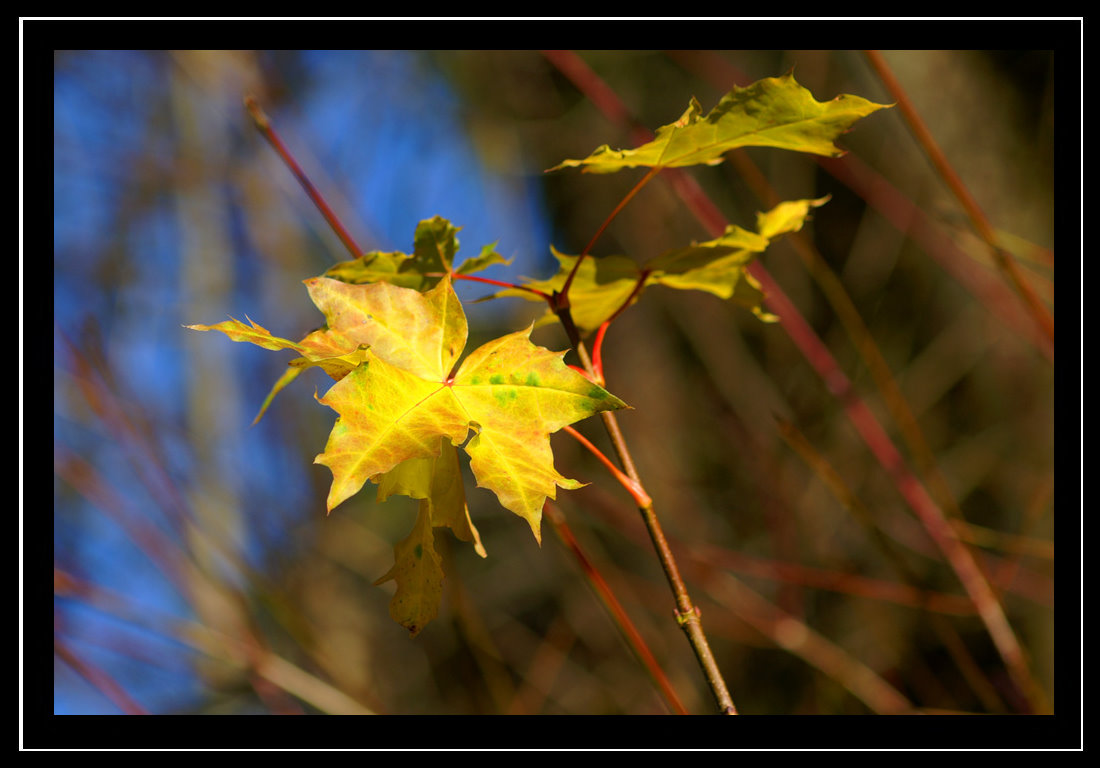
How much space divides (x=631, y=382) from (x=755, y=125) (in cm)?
227

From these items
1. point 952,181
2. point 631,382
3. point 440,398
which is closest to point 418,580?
point 440,398

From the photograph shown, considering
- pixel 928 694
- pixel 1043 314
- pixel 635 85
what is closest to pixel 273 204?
pixel 635 85

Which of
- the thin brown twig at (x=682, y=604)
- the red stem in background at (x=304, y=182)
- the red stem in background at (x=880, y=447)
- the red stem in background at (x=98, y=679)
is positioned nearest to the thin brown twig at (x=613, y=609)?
the thin brown twig at (x=682, y=604)

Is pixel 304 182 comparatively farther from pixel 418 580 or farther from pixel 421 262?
pixel 418 580

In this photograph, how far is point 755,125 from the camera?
1.67ft

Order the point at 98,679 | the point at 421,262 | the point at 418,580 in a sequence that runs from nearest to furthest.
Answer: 1. the point at 418,580
2. the point at 421,262
3. the point at 98,679

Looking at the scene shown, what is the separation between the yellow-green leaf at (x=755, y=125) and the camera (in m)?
0.49

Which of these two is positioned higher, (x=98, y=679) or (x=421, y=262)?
(x=421, y=262)

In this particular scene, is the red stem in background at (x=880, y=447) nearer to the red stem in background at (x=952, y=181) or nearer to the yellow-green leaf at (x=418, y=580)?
the red stem in background at (x=952, y=181)

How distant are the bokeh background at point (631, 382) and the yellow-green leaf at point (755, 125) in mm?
1125

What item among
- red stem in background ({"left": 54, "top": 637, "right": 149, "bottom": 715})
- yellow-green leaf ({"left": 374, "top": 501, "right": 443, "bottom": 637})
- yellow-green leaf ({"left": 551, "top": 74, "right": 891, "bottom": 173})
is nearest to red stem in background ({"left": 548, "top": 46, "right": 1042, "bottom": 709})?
yellow-green leaf ({"left": 551, "top": 74, "right": 891, "bottom": 173})

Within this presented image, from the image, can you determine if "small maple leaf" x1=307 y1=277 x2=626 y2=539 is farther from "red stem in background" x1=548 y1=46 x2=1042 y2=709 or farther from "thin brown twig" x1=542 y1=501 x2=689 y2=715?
"red stem in background" x1=548 y1=46 x2=1042 y2=709

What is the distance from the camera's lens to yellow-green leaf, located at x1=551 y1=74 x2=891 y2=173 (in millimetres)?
490
